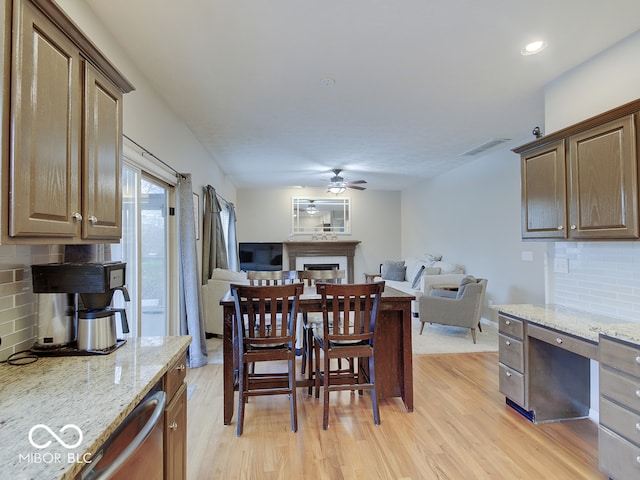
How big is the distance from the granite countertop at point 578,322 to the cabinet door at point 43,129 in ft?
8.78

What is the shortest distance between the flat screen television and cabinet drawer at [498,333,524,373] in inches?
233

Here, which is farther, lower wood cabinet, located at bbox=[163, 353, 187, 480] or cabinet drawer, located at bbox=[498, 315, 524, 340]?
cabinet drawer, located at bbox=[498, 315, 524, 340]

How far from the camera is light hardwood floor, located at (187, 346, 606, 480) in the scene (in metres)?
2.03

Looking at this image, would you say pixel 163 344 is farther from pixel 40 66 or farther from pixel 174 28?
pixel 174 28

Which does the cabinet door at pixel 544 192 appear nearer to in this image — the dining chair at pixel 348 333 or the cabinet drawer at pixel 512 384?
the cabinet drawer at pixel 512 384

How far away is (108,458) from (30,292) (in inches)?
36.0

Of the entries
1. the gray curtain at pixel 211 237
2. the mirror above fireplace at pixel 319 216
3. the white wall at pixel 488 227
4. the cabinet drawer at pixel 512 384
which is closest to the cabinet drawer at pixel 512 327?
the cabinet drawer at pixel 512 384

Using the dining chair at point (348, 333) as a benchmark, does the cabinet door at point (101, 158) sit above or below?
above

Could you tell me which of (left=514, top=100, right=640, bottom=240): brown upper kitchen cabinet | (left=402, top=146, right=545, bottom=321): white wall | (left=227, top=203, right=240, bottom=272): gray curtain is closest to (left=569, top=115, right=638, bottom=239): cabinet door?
(left=514, top=100, right=640, bottom=240): brown upper kitchen cabinet

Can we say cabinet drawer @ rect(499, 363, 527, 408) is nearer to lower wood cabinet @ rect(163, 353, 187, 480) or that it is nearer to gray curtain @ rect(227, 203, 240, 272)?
lower wood cabinet @ rect(163, 353, 187, 480)

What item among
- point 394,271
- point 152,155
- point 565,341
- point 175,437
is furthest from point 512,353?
point 394,271

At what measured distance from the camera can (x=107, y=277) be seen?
4.90 ft

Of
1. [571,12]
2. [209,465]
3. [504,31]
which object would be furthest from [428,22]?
[209,465]

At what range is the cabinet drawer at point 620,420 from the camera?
170 centimetres
